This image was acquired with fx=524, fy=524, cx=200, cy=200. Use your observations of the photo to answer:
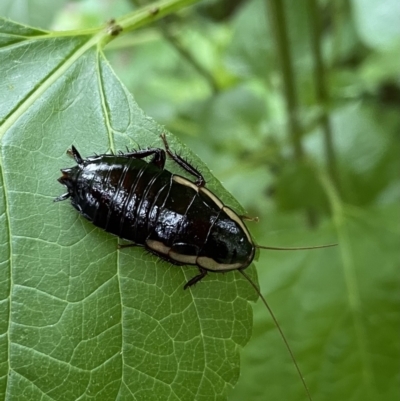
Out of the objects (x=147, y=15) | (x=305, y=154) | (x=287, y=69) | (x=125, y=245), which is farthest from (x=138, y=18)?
(x=305, y=154)

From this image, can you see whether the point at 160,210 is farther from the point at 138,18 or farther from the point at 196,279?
the point at 138,18

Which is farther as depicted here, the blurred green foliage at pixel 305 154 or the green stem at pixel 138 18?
the blurred green foliage at pixel 305 154

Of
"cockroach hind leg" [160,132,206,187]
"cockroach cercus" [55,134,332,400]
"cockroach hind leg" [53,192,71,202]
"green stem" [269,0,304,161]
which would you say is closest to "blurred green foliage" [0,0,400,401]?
"green stem" [269,0,304,161]

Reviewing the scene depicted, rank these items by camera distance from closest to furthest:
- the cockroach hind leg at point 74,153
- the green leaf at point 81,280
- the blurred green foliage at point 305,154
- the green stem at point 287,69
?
1. the green leaf at point 81,280
2. the cockroach hind leg at point 74,153
3. the blurred green foliage at point 305,154
4. the green stem at point 287,69

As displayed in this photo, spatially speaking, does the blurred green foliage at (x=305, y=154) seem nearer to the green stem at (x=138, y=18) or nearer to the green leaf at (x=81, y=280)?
the green leaf at (x=81, y=280)

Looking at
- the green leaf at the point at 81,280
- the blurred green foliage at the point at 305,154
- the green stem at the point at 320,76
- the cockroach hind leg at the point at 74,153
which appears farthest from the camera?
the green stem at the point at 320,76

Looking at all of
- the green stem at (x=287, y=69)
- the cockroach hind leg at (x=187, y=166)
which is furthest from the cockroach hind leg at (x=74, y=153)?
the green stem at (x=287, y=69)
